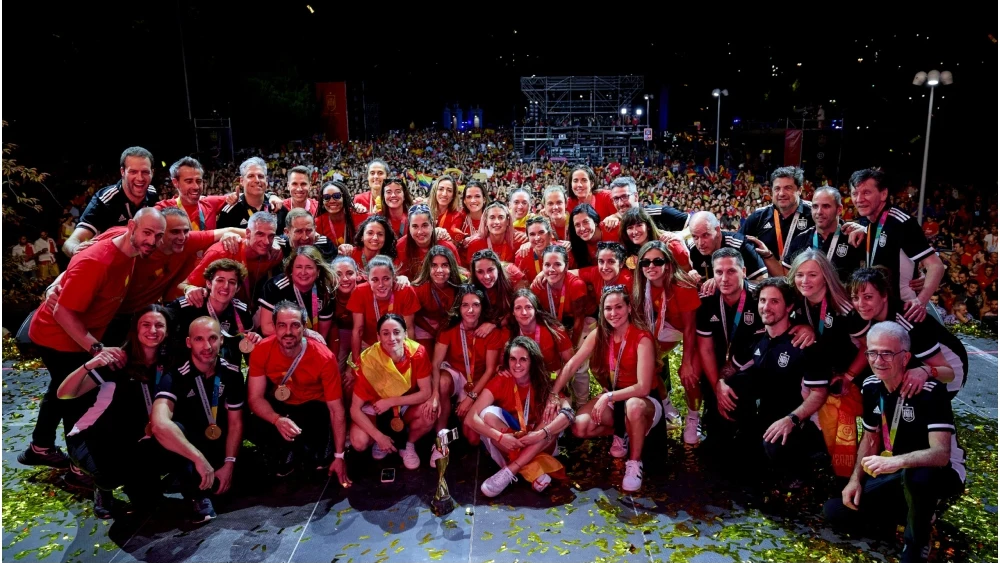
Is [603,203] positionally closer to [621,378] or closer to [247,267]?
[621,378]

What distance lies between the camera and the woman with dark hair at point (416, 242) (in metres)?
4.70

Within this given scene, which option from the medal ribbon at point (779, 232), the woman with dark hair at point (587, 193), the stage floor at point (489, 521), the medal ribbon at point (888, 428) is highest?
the woman with dark hair at point (587, 193)

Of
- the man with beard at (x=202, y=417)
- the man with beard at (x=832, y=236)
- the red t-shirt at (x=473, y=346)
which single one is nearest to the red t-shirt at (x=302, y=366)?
the man with beard at (x=202, y=417)

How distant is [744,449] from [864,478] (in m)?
0.88

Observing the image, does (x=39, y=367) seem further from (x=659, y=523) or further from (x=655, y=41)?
(x=655, y=41)

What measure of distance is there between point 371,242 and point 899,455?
3.51m

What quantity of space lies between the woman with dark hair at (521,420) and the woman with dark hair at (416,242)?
116 centimetres

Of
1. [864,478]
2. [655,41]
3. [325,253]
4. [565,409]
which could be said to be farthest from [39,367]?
[655,41]

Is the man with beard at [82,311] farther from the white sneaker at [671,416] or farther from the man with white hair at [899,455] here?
the man with white hair at [899,455]

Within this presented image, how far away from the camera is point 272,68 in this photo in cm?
2606

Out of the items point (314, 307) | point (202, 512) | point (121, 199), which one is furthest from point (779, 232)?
point (121, 199)

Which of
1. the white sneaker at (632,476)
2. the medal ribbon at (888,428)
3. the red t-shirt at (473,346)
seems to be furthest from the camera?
the red t-shirt at (473,346)

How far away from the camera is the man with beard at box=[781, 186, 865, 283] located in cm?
420

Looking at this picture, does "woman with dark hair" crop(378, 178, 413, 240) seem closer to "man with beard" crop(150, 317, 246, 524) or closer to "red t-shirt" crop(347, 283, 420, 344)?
"red t-shirt" crop(347, 283, 420, 344)
